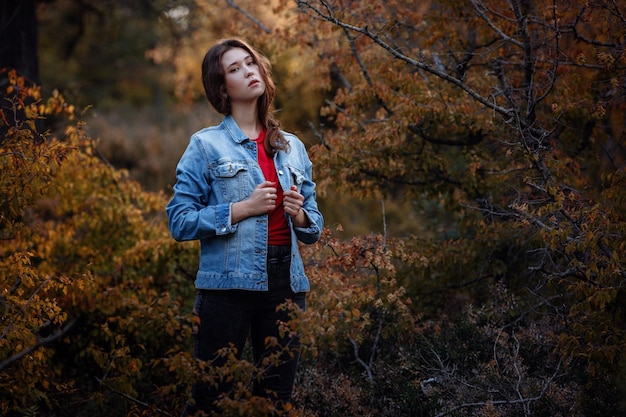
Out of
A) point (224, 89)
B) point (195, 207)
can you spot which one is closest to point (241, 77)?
point (224, 89)

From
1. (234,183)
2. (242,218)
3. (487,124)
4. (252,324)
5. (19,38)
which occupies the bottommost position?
(252,324)

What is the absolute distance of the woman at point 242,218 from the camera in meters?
3.09

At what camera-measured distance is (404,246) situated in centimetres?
516

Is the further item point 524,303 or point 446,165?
point 446,165

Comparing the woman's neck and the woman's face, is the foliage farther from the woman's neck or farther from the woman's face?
the woman's face

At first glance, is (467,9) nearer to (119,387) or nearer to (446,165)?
(446,165)

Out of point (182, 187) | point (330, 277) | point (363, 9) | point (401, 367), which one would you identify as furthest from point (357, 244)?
point (363, 9)

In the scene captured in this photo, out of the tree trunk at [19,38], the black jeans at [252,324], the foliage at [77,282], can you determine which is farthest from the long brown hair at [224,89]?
the tree trunk at [19,38]

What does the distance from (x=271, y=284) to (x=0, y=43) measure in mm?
5055

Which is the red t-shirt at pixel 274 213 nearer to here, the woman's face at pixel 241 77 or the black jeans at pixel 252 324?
the black jeans at pixel 252 324

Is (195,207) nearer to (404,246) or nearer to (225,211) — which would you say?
(225,211)

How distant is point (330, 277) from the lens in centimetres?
396

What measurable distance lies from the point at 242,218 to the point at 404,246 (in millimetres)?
2318

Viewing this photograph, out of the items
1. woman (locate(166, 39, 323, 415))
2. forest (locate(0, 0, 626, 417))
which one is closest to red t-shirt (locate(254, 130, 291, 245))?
woman (locate(166, 39, 323, 415))
